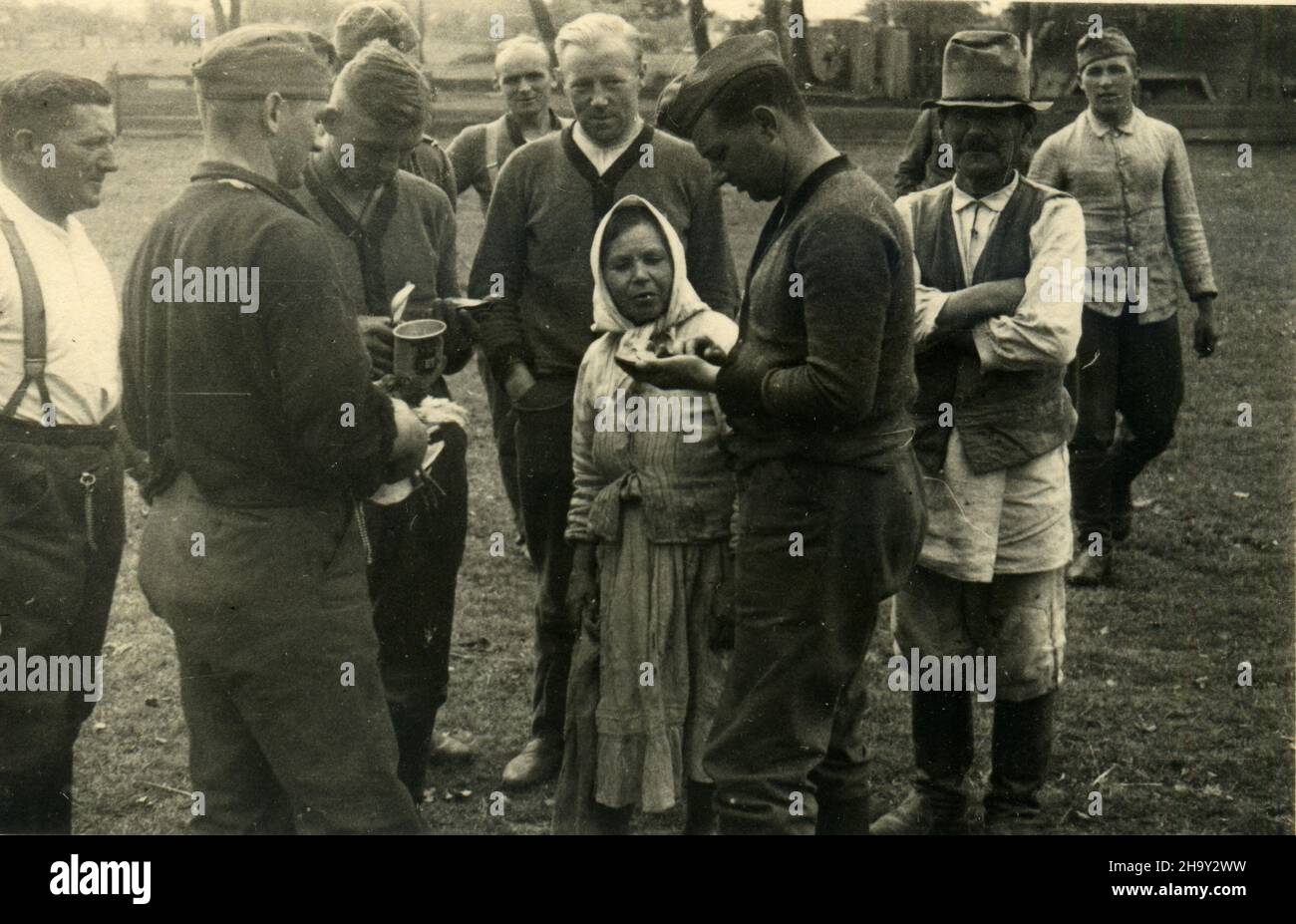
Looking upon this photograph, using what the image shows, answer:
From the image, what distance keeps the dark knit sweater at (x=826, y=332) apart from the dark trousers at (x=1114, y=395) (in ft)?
9.20

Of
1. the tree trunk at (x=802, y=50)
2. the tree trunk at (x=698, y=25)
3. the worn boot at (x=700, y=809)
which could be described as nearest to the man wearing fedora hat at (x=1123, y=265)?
the tree trunk at (x=802, y=50)

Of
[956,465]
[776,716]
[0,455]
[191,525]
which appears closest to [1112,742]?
[956,465]

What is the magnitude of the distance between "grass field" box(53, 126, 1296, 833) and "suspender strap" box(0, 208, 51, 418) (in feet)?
2.91

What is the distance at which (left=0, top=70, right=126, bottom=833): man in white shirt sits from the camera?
3.63 m

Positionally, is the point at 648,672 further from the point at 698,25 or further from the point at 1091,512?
the point at 1091,512

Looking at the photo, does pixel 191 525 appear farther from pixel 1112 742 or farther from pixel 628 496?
pixel 1112 742

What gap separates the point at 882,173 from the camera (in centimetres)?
626

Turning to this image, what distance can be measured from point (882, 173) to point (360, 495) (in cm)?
373

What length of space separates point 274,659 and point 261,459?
1.48ft

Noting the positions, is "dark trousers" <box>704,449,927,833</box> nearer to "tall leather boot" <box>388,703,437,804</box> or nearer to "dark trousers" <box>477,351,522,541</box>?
"tall leather boot" <box>388,703,437,804</box>

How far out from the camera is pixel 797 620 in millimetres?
3275

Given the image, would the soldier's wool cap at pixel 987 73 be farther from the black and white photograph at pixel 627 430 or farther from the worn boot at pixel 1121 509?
the worn boot at pixel 1121 509

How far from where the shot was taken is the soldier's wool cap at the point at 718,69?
124 inches

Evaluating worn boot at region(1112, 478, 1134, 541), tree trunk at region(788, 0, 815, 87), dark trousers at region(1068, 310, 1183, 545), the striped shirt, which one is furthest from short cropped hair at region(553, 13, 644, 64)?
worn boot at region(1112, 478, 1134, 541)
